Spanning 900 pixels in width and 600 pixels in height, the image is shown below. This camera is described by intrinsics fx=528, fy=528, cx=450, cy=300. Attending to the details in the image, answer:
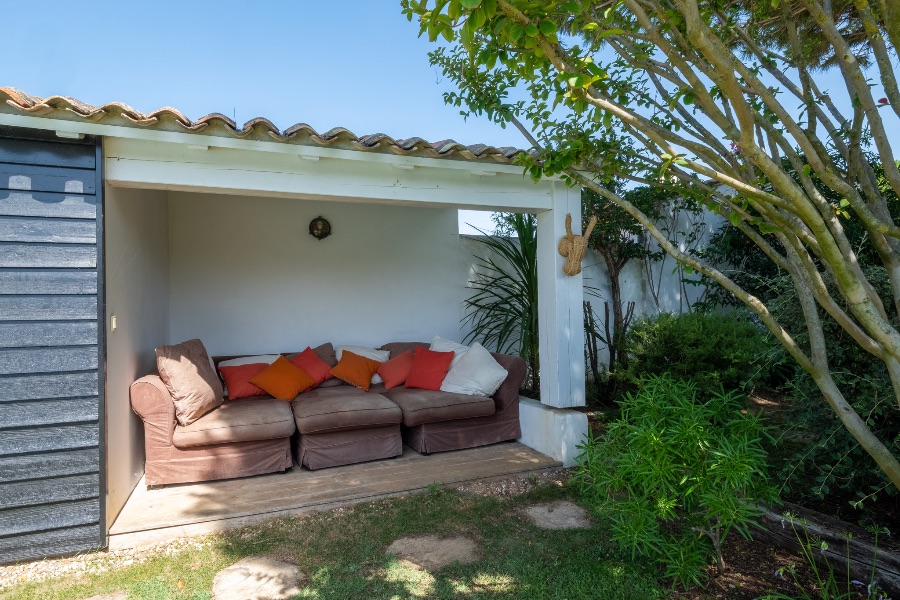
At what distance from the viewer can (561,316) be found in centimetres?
404

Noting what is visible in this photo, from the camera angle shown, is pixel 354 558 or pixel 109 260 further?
pixel 109 260

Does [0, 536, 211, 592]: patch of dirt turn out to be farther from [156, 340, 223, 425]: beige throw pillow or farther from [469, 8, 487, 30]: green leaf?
[469, 8, 487, 30]: green leaf

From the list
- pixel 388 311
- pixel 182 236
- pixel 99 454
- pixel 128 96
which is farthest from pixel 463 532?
pixel 128 96

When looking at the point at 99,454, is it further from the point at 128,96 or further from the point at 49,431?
the point at 128,96

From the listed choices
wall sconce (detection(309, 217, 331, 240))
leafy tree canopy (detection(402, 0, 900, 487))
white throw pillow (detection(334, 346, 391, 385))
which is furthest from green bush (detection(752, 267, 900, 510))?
wall sconce (detection(309, 217, 331, 240))

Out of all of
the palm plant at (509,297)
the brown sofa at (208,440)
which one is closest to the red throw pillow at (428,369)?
the palm plant at (509,297)

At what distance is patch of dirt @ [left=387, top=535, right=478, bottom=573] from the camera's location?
2621 mm

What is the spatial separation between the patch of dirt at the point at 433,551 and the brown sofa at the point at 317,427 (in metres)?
1.20

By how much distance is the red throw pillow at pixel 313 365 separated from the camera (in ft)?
15.3

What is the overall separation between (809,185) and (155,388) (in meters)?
3.65

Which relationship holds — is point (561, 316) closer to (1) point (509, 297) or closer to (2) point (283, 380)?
(1) point (509, 297)

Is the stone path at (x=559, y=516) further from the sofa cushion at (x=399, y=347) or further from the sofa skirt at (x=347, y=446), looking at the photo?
the sofa cushion at (x=399, y=347)

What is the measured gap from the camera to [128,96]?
840 cm

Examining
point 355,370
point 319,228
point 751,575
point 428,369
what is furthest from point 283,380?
point 751,575
